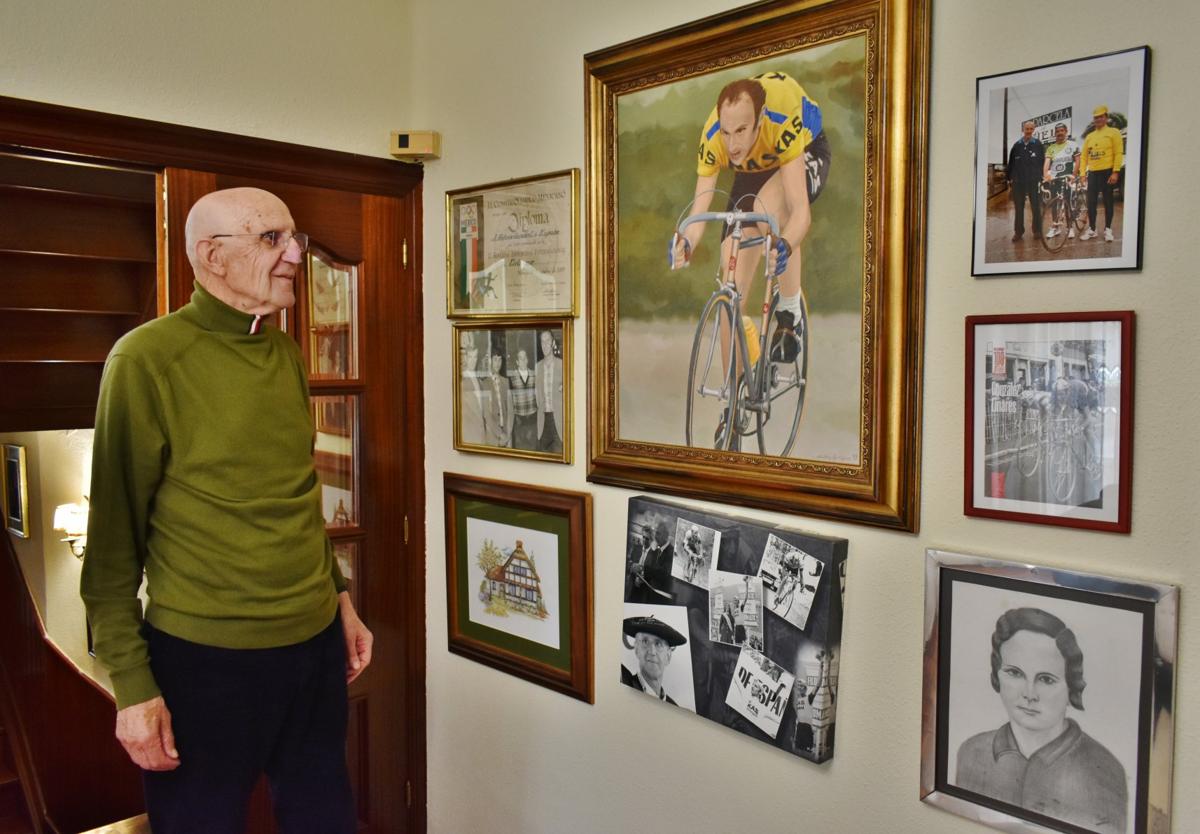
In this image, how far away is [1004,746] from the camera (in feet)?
5.04

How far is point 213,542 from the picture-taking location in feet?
5.47

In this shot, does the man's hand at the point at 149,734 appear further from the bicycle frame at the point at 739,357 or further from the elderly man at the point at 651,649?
the bicycle frame at the point at 739,357

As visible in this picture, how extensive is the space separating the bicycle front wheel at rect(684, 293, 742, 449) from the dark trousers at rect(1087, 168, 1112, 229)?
2.20 feet

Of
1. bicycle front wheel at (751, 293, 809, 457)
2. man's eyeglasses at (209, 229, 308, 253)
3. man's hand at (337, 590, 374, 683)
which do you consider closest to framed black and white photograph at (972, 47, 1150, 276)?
bicycle front wheel at (751, 293, 809, 457)

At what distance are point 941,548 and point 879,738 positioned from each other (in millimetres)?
386

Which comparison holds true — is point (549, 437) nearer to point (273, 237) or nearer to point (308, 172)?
point (273, 237)

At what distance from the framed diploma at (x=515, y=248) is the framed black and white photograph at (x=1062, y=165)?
3.18ft

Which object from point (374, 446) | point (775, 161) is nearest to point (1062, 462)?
point (775, 161)

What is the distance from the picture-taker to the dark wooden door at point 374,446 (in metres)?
2.46

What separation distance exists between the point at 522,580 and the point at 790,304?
1.06 meters

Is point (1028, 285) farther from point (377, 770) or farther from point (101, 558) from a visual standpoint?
point (377, 770)

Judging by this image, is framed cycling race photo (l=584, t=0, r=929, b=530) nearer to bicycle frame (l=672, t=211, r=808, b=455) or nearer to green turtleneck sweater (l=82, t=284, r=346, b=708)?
bicycle frame (l=672, t=211, r=808, b=455)


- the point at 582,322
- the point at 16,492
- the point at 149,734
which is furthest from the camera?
the point at 16,492

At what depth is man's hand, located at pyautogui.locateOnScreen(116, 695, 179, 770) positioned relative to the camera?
1.59m
